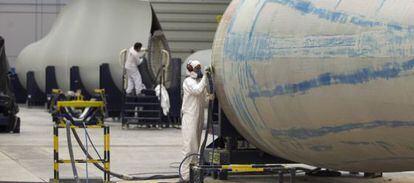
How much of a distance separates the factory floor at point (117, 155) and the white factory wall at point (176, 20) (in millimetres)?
19570

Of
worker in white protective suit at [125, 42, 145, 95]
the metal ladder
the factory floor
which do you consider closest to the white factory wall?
the factory floor

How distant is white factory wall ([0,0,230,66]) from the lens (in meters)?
44.9

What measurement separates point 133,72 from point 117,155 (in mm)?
7614

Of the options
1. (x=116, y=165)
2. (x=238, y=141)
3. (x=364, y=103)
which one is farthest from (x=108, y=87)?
(x=364, y=103)

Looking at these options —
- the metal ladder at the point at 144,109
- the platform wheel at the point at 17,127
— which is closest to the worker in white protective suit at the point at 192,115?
the platform wheel at the point at 17,127

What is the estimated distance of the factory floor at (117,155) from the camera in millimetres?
14523

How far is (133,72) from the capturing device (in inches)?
1001

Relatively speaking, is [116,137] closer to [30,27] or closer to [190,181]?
[190,181]

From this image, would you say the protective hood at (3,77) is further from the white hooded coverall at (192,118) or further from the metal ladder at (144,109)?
the white hooded coverall at (192,118)

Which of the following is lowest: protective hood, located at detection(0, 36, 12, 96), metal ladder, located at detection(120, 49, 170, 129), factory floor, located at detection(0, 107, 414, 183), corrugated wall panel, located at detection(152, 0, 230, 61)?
factory floor, located at detection(0, 107, 414, 183)

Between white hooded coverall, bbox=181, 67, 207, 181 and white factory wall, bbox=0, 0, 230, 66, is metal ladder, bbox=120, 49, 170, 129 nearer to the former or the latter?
white hooded coverall, bbox=181, 67, 207, 181

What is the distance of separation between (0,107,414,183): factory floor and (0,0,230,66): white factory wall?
19570 mm

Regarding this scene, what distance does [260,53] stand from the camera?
1182 cm

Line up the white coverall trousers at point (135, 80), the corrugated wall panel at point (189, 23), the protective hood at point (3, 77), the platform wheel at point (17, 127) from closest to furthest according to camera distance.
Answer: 1. the protective hood at point (3, 77)
2. the platform wheel at point (17, 127)
3. the white coverall trousers at point (135, 80)
4. the corrugated wall panel at point (189, 23)
